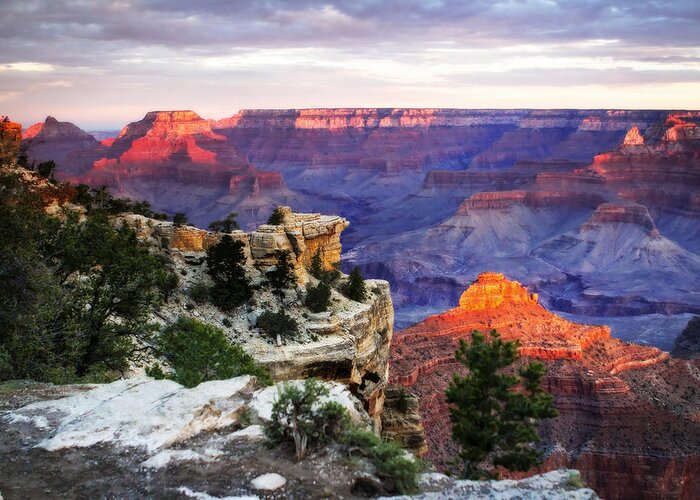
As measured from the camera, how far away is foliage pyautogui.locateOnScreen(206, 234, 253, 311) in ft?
95.6

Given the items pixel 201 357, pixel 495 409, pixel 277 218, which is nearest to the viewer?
pixel 495 409

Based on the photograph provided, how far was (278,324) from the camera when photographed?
27.8m

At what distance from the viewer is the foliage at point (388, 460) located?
10.3m

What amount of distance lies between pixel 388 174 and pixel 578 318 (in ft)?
362

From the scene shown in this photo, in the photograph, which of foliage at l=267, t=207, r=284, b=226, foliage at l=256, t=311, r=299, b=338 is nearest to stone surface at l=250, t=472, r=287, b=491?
foliage at l=256, t=311, r=299, b=338

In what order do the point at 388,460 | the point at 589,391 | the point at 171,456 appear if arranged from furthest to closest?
the point at 589,391 → the point at 171,456 → the point at 388,460

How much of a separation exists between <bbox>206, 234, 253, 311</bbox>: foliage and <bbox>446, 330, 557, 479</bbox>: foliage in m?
16.7

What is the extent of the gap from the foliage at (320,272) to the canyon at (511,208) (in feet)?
157

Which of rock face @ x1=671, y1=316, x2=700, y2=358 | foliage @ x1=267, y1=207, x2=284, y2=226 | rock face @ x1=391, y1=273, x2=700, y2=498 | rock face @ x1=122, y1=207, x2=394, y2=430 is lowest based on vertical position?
rock face @ x1=671, y1=316, x2=700, y2=358

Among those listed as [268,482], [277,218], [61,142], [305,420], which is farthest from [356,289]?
[61,142]

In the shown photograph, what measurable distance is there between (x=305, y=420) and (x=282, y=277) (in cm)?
1953

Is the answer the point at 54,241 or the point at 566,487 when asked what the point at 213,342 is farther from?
the point at 566,487

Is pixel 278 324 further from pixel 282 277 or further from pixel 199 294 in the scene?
pixel 199 294

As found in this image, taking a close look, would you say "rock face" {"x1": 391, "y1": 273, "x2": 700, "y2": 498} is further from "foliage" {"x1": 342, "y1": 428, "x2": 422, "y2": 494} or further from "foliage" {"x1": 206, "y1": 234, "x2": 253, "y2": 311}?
"foliage" {"x1": 342, "y1": 428, "x2": 422, "y2": 494}
